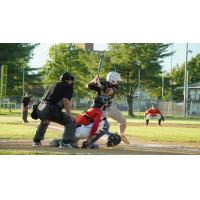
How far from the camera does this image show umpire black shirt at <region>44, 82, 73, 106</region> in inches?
367

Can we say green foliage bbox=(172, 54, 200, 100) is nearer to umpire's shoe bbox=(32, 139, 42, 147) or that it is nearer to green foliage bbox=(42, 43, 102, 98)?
green foliage bbox=(42, 43, 102, 98)

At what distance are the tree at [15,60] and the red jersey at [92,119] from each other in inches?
61.8

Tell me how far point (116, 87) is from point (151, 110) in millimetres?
2565

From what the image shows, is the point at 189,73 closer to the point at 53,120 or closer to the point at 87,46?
the point at 87,46

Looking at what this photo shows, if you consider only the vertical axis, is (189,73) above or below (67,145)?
above

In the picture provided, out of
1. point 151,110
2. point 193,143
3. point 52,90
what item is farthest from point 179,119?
point 52,90

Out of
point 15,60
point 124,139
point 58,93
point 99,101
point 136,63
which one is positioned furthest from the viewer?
point 136,63

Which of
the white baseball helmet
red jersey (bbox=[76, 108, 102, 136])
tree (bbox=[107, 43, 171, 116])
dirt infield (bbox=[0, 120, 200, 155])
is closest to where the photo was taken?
dirt infield (bbox=[0, 120, 200, 155])

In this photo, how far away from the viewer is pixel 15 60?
10781 mm

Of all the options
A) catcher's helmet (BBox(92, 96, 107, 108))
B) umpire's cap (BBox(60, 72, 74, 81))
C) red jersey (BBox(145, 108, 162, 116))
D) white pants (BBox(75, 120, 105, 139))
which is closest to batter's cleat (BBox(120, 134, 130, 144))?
white pants (BBox(75, 120, 105, 139))

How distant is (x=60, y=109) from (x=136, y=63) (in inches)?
146

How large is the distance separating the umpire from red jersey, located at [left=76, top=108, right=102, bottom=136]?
0.23 meters

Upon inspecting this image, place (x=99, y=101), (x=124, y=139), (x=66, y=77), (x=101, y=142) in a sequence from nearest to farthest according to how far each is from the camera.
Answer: (x=66, y=77) < (x=99, y=101) < (x=101, y=142) < (x=124, y=139)

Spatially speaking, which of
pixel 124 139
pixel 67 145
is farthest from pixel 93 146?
pixel 124 139
